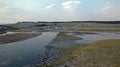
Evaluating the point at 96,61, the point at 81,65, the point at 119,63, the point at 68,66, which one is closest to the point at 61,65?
the point at 68,66

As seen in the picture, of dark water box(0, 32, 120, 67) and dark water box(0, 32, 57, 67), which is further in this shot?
dark water box(0, 32, 120, 67)

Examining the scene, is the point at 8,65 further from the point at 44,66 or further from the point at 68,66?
the point at 68,66

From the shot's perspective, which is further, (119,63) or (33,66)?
(33,66)

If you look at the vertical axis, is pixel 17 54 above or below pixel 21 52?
above

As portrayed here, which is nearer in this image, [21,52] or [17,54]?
[17,54]

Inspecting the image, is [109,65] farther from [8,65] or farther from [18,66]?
[8,65]

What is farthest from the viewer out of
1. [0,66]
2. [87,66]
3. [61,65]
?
[0,66]

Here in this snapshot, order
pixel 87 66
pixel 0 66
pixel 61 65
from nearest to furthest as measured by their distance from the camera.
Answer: pixel 87 66 < pixel 61 65 < pixel 0 66

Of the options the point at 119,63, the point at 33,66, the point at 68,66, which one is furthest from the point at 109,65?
the point at 33,66

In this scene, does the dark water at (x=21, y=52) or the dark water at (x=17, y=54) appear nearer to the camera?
the dark water at (x=17, y=54)
